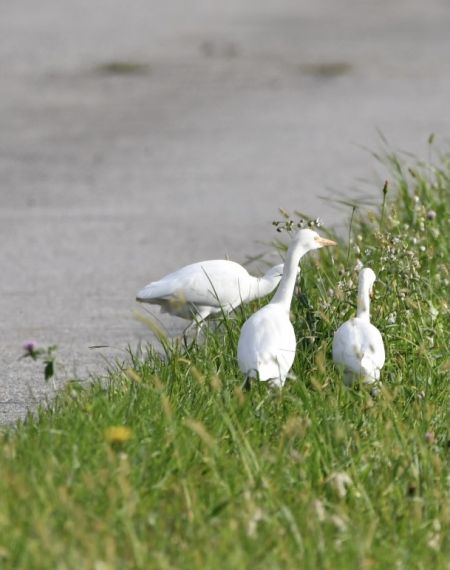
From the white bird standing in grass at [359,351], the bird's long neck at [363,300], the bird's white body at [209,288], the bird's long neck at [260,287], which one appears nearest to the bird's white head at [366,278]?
the bird's long neck at [363,300]

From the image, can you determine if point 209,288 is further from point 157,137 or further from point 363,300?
point 157,137

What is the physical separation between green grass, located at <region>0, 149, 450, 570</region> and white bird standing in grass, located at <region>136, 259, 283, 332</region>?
10.2 inches

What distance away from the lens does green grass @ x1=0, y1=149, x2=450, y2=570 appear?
3.75m

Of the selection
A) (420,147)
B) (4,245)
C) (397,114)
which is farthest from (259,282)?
(397,114)

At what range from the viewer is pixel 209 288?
6.03 m

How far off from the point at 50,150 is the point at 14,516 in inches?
362

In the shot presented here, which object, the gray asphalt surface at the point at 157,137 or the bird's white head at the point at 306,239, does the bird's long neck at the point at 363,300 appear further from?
the gray asphalt surface at the point at 157,137

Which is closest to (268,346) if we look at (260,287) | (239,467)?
(239,467)

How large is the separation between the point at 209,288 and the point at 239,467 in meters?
1.77

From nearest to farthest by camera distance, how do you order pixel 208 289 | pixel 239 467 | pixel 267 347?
pixel 239 467 < pixel 267 347 < pixel 208 289

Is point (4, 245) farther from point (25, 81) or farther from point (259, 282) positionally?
point (25, 81)

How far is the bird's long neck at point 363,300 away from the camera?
5348mm

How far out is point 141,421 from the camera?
4.65 metres

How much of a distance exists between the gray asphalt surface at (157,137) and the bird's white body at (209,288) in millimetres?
182
